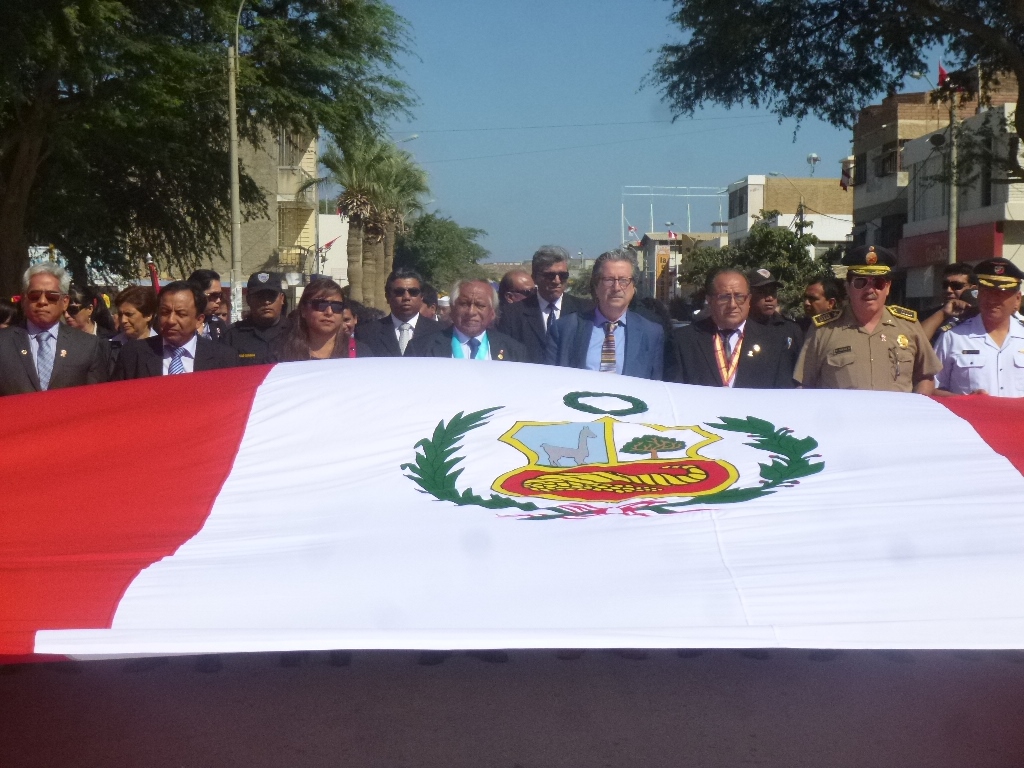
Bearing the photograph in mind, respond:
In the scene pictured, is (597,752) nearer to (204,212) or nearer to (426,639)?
(426,639)

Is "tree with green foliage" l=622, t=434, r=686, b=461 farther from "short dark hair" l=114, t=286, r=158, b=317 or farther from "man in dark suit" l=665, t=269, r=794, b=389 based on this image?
"short dark hair" l=114, t=286, r=158, b=317

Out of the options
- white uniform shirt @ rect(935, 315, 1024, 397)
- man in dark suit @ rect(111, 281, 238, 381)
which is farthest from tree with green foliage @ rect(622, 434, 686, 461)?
man in dark suit @ rect(111, 281, 238, 381)

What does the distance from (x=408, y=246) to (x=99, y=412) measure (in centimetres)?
6095

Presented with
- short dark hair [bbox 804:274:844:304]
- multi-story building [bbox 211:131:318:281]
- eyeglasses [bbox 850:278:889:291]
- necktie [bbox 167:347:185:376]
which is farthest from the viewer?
multi-story building [bbox 211:131:318:281]

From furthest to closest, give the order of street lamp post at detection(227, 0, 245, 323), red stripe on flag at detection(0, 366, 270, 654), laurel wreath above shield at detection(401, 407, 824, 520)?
1. street lamp post at detection(227, 0, 245, 323)
2. laurel wreath above shield at detection(401, 407, 824, 520)
3. red stripe on flag at detection(0, 366, 270, 654)

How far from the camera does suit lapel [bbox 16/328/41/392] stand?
5336 mm

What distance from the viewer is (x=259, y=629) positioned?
9.14ft

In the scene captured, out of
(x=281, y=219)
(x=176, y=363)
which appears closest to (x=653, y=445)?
(x=176, y=363)

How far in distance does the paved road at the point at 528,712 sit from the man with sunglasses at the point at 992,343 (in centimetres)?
136

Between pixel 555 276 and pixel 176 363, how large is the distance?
2.19 meters

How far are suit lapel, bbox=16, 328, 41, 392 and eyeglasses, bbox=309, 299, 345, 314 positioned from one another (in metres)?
1.25

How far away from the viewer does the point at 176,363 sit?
5.45 metres

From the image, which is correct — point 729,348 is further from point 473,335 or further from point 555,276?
point 555,276

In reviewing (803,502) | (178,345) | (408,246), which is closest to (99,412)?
(178,345)
